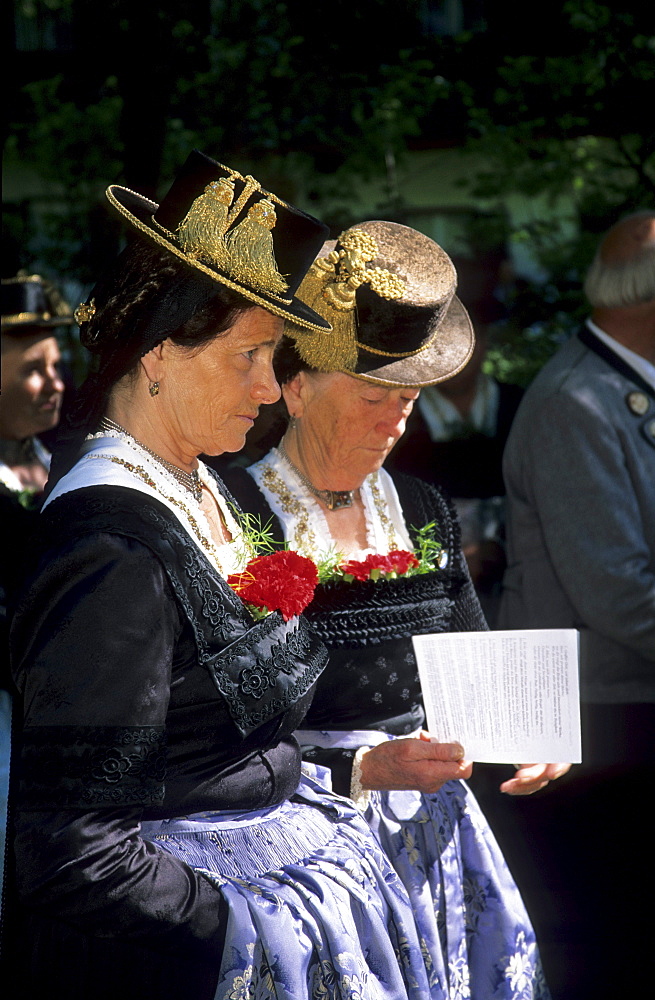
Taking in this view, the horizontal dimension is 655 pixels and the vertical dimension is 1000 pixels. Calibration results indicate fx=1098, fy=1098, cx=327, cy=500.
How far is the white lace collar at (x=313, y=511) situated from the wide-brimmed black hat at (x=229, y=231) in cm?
66

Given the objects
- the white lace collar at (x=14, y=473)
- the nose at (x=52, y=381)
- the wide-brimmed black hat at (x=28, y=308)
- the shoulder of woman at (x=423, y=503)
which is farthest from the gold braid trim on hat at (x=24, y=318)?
the shoulder of woman at (x=423, y=503)

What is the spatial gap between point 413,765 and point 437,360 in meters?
0.94

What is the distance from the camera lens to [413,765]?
2.13 m

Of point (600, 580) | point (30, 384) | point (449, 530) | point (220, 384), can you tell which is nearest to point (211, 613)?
point (220, 384)

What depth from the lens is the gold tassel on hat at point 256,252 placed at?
68.9 inches

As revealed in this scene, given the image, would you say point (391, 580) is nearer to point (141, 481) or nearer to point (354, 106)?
point (141, 481)

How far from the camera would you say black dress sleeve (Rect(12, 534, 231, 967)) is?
1.45 m

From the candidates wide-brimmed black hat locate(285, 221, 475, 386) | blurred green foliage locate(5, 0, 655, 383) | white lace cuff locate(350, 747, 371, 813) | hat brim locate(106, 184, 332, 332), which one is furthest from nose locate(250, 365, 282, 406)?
blurred green foliage locate(5, 0, 655, 383)

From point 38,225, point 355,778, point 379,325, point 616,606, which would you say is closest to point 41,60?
point 38,225

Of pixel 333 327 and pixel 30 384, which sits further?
pixel 30 384

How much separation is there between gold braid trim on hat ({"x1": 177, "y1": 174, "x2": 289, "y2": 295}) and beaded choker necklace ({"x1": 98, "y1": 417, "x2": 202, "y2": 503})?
309 millimetres

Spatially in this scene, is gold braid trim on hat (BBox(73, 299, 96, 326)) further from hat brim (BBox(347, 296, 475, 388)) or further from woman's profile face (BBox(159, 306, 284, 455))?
hat brim (BBox(347, 296, 475, 388))

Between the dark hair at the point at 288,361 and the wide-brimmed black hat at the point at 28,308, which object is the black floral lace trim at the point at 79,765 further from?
the wide-brimmed black hat at the point at 28,308

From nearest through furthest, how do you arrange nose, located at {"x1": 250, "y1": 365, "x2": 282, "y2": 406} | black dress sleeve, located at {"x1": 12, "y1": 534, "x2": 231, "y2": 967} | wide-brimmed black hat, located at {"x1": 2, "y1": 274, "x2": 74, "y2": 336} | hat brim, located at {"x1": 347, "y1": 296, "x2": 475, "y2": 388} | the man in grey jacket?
black dress sleeve, located at {"x1": 12, "y1": 534, "x2": 231, "y2": 967}, nose, located at {"x1": 250, "y1": 365, "x2": 282, "y2": 406}, hat brim, located at {"x1": 347, "y1": 296, "x2": 475, "y2": 388}, the man in grey jacket, wide-brimmed black hat, located at {"x1": 2, "y1": 274, "x2": 74, "y2": 336}
